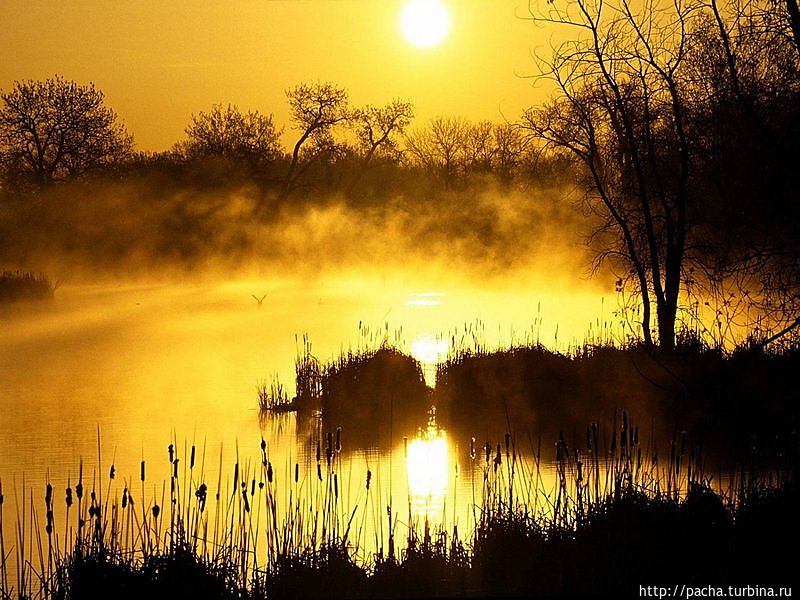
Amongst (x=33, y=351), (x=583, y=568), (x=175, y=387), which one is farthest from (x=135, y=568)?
(x=33, y=351)

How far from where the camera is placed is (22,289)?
1219 inches

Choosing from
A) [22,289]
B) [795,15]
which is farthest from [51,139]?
[795,15]

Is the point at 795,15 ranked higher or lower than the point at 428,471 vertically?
higher

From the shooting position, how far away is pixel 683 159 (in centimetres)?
1130

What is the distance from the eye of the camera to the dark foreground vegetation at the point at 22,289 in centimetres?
3046

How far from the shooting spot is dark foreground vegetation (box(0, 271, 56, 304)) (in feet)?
99.9

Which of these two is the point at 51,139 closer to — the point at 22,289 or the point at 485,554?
the point at 22,289

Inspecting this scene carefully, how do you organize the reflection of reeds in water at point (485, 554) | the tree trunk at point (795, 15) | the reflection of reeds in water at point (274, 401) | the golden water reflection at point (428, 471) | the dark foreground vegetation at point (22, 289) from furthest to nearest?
the dark foreground vegetation at point (22, 289), the reflection of reeds in water at point (274, 401), the golden water reflection at point (428, 471), the tree trunk at point (795, 15), the reflection of reeds in water at point (485, 554)

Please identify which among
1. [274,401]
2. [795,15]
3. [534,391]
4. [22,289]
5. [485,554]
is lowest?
[485,554]

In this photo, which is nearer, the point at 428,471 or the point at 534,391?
the point at 428,471

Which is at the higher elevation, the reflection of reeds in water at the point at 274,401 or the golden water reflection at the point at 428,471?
the reflection of reeds in water at the point at 274,401

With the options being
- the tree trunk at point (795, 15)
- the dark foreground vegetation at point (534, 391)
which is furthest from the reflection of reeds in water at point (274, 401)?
the tree trunk at point (795, 15)

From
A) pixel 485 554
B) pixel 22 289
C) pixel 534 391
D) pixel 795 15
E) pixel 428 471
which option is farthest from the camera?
pixel 22 289

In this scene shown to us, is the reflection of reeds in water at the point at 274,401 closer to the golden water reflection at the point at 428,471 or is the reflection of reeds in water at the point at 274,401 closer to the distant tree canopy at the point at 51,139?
the golden water reflection at the point at 428,471
